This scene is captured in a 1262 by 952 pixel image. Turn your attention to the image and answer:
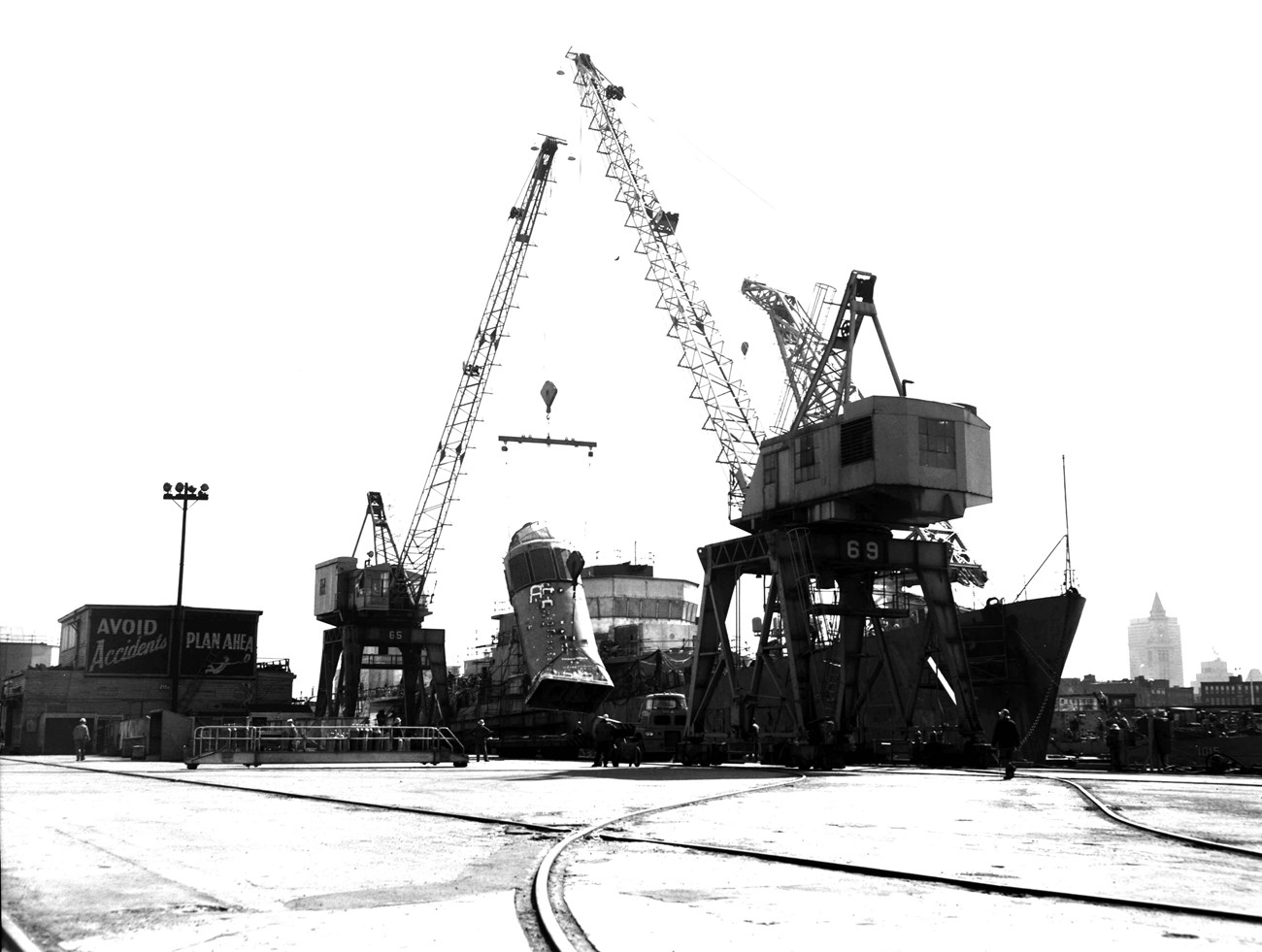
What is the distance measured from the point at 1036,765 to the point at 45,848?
4172cm

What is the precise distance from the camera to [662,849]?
15.8m

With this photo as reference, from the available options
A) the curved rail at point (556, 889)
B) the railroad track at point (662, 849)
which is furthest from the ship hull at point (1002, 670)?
the curved rail at point (556, 889)

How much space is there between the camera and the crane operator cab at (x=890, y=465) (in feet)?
164

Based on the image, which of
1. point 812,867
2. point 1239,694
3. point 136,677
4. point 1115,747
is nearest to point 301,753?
point 1115,747

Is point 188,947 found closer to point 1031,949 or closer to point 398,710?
point 1031,949

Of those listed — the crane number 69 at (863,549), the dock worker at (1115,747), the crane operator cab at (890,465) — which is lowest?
the dock worker at (1115,747)

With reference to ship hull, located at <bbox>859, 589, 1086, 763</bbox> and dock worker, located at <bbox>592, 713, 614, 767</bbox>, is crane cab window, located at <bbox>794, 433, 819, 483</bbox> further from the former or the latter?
dock worker, located at <bbox>592, 713, 614, 767</bbox>

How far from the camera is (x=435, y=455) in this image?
105m

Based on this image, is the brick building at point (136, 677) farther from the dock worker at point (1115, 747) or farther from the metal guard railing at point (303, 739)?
the dock worker at point (1115, 747)

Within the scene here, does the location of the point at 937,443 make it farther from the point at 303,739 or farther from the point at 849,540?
the point at 303,739

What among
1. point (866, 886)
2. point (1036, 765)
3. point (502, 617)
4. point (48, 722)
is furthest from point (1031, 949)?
point (502, 617)

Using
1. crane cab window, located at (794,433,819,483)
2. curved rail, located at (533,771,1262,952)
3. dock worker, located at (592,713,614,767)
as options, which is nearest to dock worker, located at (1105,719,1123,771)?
crane cab window, located at (794,433,819,483)

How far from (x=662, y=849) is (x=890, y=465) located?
117 feet

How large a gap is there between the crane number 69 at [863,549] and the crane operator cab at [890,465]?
0.97 metres
